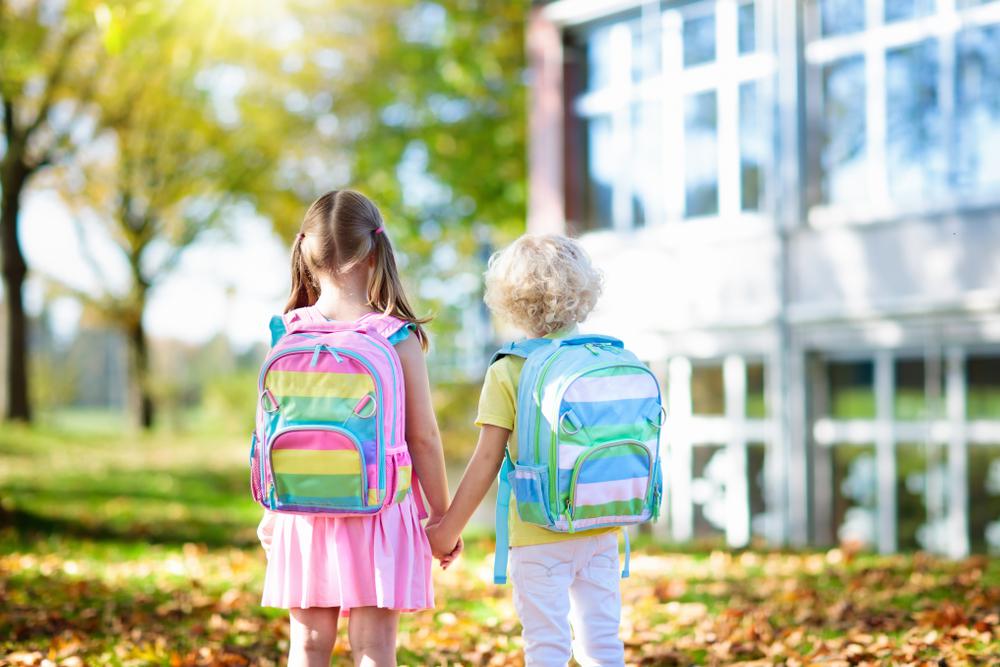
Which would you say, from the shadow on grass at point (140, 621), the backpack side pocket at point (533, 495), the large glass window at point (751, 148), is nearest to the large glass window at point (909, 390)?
the large glass window at point (751, 148)

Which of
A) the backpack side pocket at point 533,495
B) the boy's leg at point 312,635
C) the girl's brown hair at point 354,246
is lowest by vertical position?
the boy's leg at point 312,635

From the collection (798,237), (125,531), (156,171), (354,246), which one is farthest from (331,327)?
(156,171)

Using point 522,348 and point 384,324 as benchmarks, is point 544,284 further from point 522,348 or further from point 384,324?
point 384,324

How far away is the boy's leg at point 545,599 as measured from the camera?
331 cm

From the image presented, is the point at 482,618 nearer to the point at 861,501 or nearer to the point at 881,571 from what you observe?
the point at 881,571

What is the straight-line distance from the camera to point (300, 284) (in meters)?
3.56

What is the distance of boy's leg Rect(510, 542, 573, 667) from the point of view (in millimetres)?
3309

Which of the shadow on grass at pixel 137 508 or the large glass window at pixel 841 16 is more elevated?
the large glass window at pixel 841 16

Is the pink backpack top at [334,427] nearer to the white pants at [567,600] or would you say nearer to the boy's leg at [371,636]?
the boy's leg at [371,636]

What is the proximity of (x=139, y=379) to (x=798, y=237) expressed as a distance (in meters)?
18.1

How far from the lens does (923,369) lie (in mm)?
10281

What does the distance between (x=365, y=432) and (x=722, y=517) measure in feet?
31.1

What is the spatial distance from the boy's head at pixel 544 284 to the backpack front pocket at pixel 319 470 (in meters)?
0.66

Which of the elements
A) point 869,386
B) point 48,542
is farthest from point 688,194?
point 48,542
